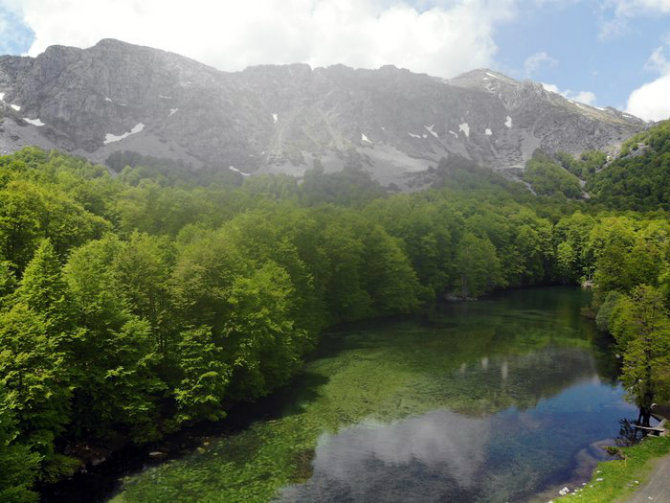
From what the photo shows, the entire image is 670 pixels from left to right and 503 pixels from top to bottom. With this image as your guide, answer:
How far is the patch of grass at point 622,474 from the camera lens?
29.8 metres

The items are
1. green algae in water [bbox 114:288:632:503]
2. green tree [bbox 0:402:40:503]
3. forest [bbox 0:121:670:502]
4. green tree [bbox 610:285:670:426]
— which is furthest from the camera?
green tree [bbox 610:285:670:426]

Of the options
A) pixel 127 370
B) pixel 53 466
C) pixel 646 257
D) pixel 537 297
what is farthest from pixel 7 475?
pixel 537 297

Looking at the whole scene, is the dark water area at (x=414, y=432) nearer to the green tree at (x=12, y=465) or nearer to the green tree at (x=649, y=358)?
the green tree at (x=649, y=358)

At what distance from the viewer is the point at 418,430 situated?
42.3 meters

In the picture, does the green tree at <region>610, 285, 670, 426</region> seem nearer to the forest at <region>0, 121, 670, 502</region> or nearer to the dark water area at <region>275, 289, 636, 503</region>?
the forest at <region>0, 121, 670, 502</region>

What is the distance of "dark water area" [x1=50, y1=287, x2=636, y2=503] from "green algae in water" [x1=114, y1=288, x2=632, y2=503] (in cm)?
13

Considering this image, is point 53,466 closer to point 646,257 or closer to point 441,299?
point 646,257

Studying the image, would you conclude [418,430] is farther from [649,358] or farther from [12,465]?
[12,465]

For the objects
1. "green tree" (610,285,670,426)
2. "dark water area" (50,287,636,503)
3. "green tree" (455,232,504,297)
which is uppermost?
"green tree" (455,232,504,297)

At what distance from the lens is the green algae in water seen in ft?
107

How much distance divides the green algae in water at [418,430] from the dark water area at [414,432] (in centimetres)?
13


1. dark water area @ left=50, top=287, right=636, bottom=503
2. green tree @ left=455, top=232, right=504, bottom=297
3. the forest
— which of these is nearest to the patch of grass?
dark water area @ left=50, top=287, right=636, bottom=503

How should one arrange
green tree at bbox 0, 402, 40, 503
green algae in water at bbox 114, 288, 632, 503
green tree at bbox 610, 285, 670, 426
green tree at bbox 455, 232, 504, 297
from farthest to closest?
1. green tree at bbox 455, 232, 504, 297
2. green tree at bbox 610, 285, 670, 426
3. green algae in water at bbox 114, 288, 632, 503
4. green tree at bbox 0, 402, 40, 503

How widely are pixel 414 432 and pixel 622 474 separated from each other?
15601 mm
